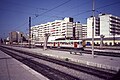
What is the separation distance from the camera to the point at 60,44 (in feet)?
171

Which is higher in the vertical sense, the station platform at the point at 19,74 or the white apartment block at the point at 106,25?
the white apartment block at the point at 106,25

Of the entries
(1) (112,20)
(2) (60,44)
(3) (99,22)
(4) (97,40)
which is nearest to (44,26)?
(3) (99,22)

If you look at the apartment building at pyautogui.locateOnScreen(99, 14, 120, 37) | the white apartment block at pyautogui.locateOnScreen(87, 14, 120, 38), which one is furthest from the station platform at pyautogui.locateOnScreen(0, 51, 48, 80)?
the apartment building at pyautogui.locateOnScreen(99, 14, 120, 37)

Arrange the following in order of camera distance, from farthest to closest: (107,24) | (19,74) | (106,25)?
(106,25)
(107,24)
(19,74)

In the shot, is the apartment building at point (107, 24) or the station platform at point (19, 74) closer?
the station platform at point (19, 74)

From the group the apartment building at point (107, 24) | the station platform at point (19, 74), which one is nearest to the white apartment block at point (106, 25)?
the apartment building at point (107, 24)

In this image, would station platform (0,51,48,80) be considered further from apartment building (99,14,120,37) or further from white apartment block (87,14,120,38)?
apartment building (99,14,120,37)

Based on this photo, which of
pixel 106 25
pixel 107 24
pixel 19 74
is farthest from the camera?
pixel 106 25

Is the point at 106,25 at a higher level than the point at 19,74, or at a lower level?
higher

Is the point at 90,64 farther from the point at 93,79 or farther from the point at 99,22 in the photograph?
the point at 99,22

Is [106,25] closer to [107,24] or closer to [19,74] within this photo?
[107,24]

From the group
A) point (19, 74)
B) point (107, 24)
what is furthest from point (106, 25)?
point (19, 74)

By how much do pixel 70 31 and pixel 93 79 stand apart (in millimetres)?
118276

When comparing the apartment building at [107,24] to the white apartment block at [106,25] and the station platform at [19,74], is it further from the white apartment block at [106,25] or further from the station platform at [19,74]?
the station platform at [19,74]
